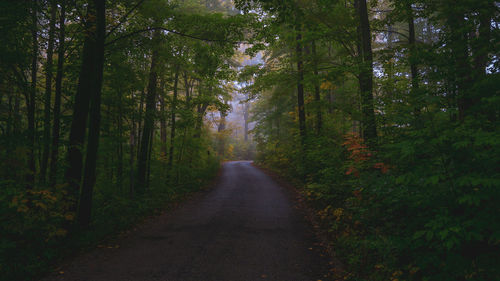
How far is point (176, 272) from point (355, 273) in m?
3.20

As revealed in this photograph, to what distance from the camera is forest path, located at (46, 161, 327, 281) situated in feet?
15.5

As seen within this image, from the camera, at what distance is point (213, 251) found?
18.8 ft

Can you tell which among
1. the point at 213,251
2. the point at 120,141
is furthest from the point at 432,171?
the point at 120,141

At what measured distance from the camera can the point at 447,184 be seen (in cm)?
361

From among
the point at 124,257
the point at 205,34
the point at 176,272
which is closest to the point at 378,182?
the point at 176,272

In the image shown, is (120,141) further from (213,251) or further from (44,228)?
(213,251)

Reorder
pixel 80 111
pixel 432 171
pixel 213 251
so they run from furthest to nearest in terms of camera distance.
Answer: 1. pixel 80 111
2. pixel 213 251
3. pixel 432 171

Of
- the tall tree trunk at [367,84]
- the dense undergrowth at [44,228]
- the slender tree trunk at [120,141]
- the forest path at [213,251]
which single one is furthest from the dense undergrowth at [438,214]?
the slender tree trunk at [120,141]

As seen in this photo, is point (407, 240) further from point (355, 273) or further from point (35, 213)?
point (35, 213)

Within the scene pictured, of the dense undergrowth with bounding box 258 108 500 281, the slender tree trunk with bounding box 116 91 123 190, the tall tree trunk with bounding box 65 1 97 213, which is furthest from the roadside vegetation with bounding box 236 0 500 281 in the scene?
the slender tree trunk with bounding box 116 91 123 190

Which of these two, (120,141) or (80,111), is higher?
(80,111)

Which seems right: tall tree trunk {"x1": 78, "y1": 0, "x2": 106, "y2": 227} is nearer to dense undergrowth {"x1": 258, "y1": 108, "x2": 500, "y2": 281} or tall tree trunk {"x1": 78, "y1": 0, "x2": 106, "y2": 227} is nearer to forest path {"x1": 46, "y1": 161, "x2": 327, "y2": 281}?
forest path {"x1": 46, "y1": 161, "x2": 327, "y2": 281}

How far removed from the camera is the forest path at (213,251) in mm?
4738

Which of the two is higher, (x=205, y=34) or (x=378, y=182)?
(x=205, y=34)
